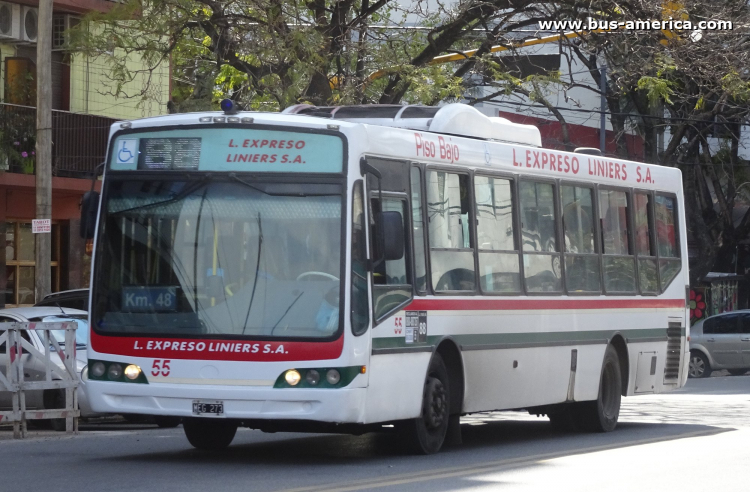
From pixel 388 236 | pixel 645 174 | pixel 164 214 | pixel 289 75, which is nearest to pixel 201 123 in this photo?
pixel 164 214

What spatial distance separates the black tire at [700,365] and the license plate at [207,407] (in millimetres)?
22505

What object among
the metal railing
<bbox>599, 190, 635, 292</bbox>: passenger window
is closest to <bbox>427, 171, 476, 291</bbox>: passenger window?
<bbox>599, 190, 635, 292</bbox>: passenger window

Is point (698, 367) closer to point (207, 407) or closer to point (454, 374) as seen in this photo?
point (454, 374)

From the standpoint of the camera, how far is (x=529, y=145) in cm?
1400

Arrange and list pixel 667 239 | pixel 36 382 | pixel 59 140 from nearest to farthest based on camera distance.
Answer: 1. pixel 36 382
2. pixel 667 239
3. pixel 59 140

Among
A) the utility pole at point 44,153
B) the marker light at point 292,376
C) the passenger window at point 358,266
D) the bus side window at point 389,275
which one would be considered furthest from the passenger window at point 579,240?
the utility pole at point 44,153

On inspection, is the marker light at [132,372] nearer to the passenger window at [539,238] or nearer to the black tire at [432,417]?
the black tire at [432,417]

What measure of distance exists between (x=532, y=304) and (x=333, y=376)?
11.8 ft

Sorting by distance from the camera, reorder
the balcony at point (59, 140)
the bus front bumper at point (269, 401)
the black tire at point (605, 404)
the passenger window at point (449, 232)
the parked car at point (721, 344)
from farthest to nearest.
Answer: the parked car at point (721, 344) < the balcony at point (59, 140) < the black tire at point (605, 404) < the passenger window at point (449, 232) < the bus front bumper at point (269, 401)

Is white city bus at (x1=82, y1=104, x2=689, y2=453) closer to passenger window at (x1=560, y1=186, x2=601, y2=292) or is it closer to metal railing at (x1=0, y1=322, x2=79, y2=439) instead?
passenger window at (x1=560, y1=186, x2=601, y2=292)

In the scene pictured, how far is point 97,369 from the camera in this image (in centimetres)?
1073

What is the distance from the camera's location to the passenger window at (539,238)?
1324 cm

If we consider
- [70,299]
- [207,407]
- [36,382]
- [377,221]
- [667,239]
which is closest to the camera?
[207,407]

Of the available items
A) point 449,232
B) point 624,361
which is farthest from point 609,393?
point 449,232
